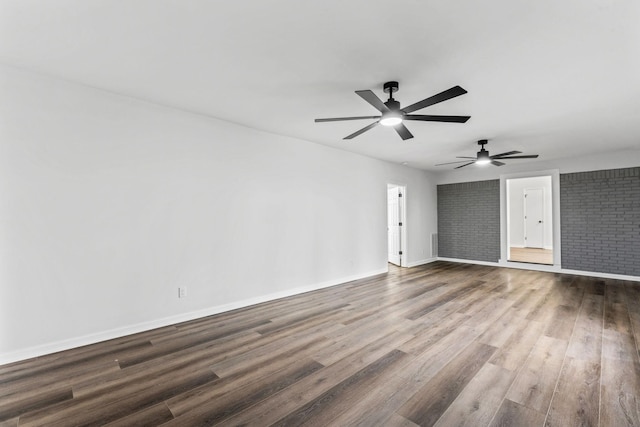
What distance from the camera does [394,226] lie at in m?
7.41

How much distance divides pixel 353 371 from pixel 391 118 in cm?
234

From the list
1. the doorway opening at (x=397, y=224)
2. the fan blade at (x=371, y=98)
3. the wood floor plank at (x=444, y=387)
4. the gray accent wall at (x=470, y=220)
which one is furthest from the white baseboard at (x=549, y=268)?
the fan blade at (x=371, y=98)

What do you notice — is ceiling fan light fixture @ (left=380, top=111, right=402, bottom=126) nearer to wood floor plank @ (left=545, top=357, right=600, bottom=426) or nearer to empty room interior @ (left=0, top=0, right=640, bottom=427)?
empty room interior @ (left=0, top=0, right=640, bottom=427)

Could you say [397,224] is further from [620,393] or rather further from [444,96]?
[620,393]

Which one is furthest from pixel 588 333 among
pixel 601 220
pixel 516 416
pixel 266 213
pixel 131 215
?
pixel 131 215

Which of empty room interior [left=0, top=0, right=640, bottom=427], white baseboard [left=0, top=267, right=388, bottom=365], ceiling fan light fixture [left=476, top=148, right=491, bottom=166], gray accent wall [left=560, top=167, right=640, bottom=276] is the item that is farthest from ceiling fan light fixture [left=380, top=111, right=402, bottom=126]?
gray accent wall [left=560, top=167, right=640, bottom=276]

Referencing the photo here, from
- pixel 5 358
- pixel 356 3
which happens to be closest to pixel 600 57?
pixel 356 3

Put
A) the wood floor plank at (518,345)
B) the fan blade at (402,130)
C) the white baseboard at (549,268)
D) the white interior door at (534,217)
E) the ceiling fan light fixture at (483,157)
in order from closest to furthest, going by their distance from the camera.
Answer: the wood floor plank at (518,345)
the fan blade at (402,130)
the ceiling fan light fixture at (483,157)
the white baseboard at (549,268)
the white interior door at (534,217)

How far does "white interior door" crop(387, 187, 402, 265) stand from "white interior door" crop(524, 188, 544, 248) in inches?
238

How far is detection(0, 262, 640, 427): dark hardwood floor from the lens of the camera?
1.82m

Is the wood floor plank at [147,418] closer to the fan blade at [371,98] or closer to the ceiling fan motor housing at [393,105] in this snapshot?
the fan blade at [371,98]

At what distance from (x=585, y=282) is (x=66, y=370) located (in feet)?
26.1

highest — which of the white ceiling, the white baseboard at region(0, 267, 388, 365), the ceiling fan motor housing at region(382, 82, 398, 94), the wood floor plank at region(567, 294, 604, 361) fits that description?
the white ceiling

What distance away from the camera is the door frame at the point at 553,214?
6375mm
